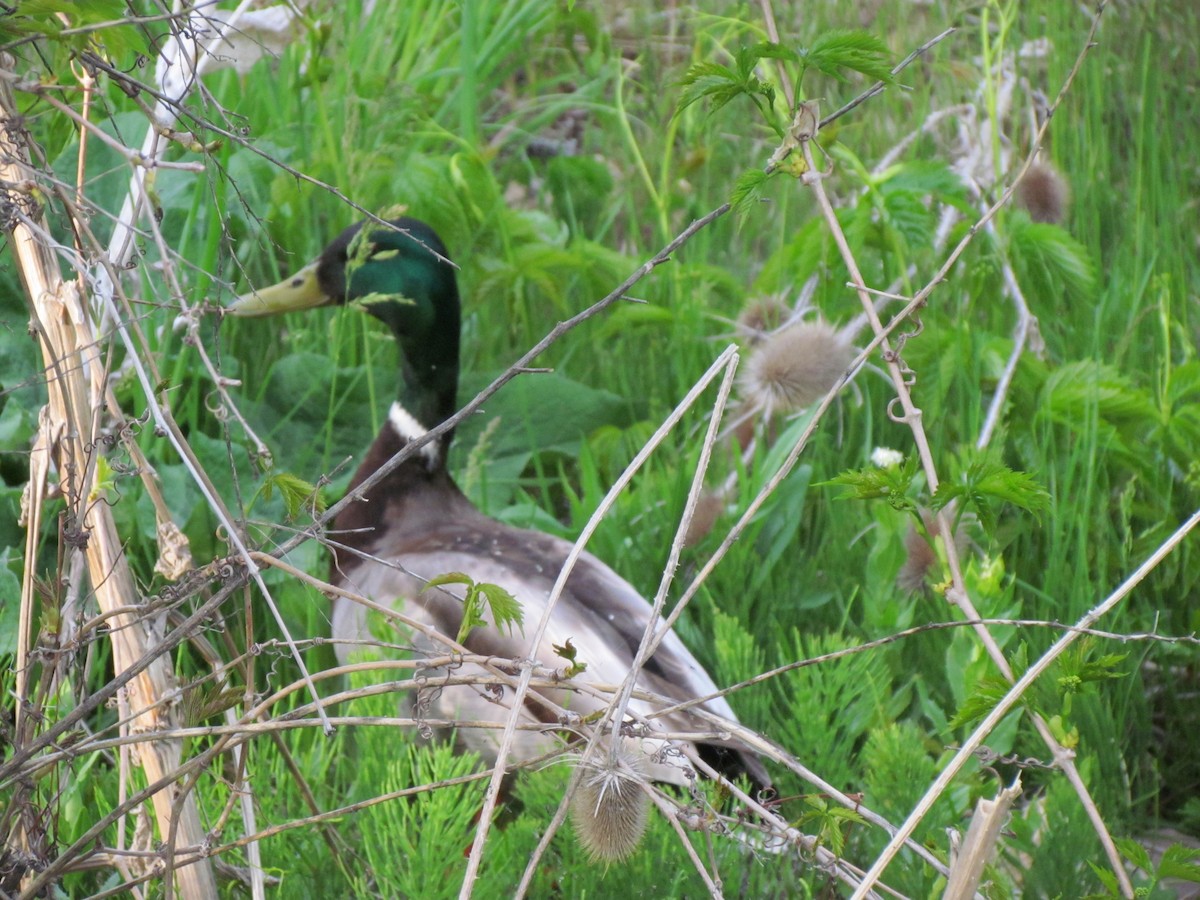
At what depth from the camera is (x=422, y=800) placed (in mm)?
1420

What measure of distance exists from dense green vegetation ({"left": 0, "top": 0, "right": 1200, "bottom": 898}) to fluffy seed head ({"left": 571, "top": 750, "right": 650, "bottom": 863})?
0.07 meters

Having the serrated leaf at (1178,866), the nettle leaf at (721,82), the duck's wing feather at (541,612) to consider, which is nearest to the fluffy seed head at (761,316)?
the duck's wing feather at (541,612)

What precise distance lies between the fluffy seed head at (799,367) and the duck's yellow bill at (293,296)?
955 millimetres

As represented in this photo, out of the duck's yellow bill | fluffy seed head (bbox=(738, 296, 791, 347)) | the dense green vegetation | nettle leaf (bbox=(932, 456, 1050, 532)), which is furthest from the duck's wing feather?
nettle leaf (bbox=(932, 456, 1050, 532))

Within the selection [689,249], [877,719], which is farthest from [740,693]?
[689,249]

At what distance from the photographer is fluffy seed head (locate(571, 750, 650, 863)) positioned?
120 centimetres

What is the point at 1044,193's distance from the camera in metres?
3.03

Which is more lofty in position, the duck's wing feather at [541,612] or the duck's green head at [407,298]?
the duck's green head at [407,298]

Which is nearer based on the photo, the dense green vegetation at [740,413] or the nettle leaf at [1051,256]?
the dense green vegetation at [740,413]

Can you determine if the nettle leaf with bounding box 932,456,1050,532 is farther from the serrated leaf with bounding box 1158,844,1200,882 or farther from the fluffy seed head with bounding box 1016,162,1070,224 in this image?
the fluffy seed head with bounding box 1016,162,1070,224

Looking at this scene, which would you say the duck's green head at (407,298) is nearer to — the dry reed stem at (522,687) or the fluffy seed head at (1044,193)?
the fluffy seed head at (1044,193)

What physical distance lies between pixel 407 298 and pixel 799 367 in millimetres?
832

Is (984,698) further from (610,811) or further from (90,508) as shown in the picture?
(90,508)

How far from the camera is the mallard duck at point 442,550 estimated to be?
2.33 meters
